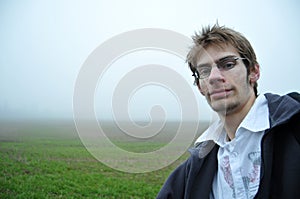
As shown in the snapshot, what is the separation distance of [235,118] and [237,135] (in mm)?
100

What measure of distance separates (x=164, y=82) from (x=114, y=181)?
6.50 m

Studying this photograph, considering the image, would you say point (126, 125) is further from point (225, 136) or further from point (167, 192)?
point (225, 136)

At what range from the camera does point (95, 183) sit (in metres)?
6.93

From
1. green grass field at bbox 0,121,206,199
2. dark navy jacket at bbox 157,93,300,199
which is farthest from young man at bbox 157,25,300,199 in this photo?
green grass field at bbox 0,121,206,199

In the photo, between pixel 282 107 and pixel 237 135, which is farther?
pixel 237 135

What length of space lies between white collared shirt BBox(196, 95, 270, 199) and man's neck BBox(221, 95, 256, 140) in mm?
50

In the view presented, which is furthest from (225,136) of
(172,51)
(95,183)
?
(95,183)

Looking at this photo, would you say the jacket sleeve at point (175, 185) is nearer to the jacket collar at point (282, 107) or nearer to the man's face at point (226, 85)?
the man's face at point (226, 85)

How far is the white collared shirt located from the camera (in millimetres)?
1124

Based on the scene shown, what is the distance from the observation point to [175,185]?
4.29 feet

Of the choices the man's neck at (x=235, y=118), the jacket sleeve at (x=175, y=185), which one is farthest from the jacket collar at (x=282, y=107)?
the jacket sleeve at (x=175, y=185)

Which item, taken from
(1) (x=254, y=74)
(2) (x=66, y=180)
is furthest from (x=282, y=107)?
(2) (x=66, y=180)

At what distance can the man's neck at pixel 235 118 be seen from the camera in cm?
127

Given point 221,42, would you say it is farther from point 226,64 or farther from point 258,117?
point 258,117
